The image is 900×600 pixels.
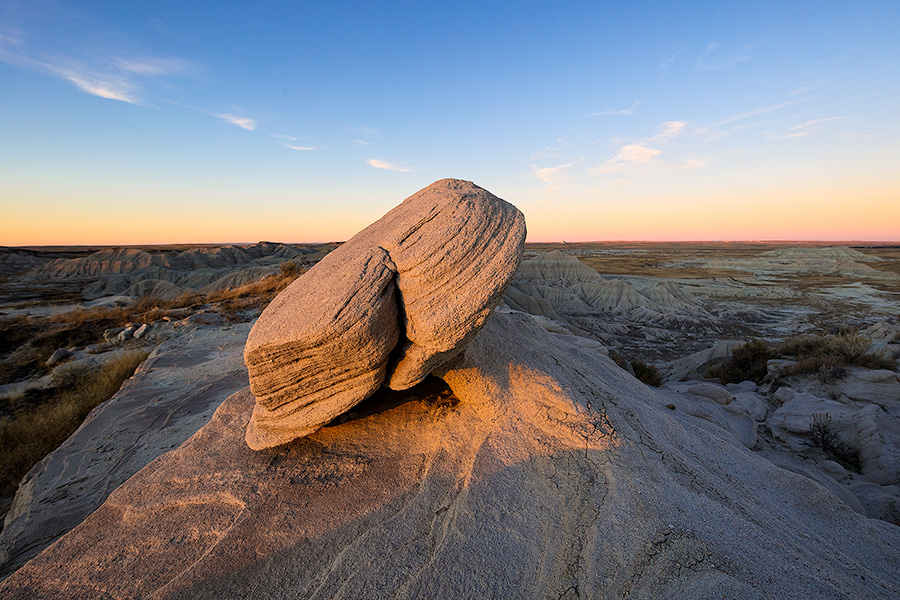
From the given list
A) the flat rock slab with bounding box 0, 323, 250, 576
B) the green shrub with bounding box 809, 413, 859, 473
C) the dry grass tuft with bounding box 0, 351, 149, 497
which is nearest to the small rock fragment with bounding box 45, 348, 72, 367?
the dry grass tuft with bounding box 0, 351, 149, 497

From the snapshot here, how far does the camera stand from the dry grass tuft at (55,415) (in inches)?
178

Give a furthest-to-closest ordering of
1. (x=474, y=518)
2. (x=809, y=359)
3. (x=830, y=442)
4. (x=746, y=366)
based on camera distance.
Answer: (x=746, y=366) < (x=809, y=359) < (x=830, y=442) < (x=474, y=518)

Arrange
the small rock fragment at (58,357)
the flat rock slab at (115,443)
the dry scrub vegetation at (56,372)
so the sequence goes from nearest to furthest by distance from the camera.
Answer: the flat rock slab at (115,443) < the dry scrub vegetation at (56,372) < the small rock fragment at (58,357)

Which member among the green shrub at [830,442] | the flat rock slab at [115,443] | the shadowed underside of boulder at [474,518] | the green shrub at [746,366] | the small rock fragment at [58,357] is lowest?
the green shrub at [746,366]

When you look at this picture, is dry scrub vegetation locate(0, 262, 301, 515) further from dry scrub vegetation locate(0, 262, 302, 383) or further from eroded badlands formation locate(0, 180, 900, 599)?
eroded badlands formation locate(0, 180, 900, 599)

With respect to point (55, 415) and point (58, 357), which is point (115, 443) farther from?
point (58, 357)

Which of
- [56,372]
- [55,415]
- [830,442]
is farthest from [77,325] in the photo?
[830,442]

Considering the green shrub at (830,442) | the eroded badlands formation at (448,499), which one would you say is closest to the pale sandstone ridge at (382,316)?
the eroded badlands formation at (448,499)

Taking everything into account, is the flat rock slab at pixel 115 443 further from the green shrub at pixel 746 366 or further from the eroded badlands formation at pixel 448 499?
the green shrub at pixel 746 366

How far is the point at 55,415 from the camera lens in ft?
17.9

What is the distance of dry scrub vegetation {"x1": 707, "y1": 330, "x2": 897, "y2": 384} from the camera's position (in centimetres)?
779

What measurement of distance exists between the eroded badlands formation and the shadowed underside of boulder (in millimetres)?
12

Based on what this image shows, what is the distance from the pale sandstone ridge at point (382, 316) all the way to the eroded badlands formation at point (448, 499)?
2 centimetres

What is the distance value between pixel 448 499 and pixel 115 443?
174 inches
